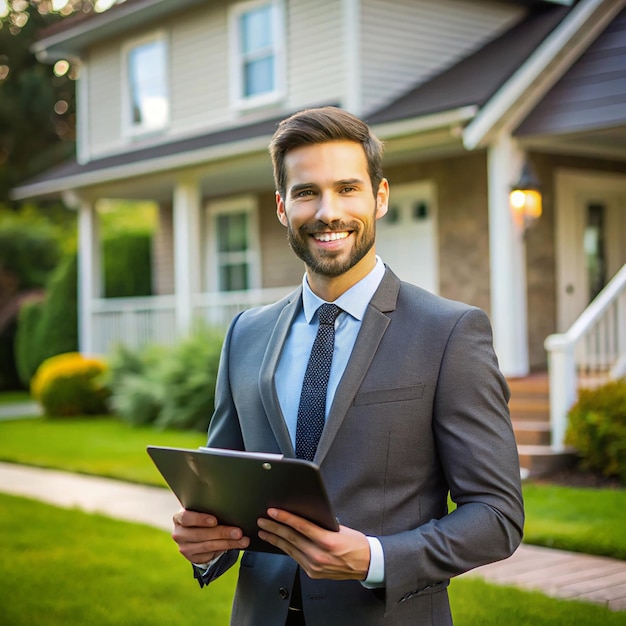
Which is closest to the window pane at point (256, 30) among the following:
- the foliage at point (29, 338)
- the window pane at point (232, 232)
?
the window pane at point (232, 232)

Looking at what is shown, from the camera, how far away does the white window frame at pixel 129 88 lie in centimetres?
1636

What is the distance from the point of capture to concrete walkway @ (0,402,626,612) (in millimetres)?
5723

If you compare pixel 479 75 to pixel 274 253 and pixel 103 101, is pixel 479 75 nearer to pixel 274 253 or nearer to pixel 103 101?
pixel 274 253

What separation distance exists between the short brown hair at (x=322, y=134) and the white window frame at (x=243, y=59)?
12.0 m

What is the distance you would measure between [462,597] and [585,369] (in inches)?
189

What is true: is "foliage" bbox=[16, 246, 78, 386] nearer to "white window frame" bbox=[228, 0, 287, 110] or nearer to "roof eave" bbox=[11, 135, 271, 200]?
"roof eave" bbox=[11, 135, 271, 200]

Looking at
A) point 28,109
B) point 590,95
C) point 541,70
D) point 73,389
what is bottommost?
point 73,389

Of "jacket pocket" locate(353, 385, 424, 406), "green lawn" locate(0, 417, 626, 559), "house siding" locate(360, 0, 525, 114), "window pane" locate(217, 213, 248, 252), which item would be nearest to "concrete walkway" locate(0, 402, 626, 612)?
"green lawn" locate(0, 417, 626, 559)

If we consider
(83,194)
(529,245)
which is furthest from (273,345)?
(83,194)

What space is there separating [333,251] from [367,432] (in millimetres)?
Result: 435

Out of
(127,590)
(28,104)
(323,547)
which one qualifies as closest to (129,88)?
(127,590)

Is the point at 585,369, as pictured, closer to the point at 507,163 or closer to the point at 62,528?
the point at 507,163

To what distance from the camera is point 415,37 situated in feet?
44.1

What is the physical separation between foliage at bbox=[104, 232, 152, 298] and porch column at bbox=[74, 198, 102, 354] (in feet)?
12.7
